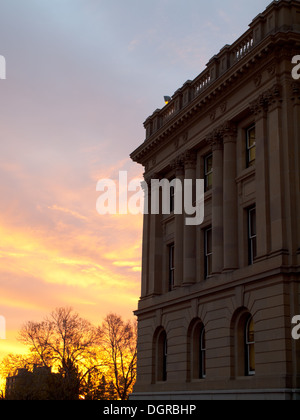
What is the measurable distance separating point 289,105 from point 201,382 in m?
15.9

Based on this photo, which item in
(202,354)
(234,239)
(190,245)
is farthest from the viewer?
(190,245)

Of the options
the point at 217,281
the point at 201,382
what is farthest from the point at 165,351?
the point at 217,281

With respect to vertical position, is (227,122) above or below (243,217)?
above

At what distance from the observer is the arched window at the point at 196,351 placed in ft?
114

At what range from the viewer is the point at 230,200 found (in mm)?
33156

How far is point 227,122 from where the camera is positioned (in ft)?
112

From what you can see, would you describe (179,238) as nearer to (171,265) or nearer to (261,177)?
(171,265)

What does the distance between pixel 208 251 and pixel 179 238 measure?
10.4 feet

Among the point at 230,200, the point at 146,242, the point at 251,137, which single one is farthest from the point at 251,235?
the point at 146,242

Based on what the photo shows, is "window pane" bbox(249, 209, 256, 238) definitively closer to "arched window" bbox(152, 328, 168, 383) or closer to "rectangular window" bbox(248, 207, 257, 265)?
"rectangular window" bbox(248, 207, 257, 265)

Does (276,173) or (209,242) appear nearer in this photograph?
(276,173)
